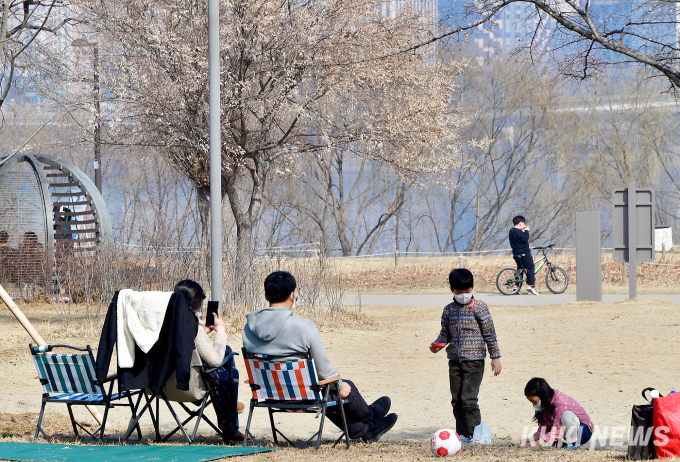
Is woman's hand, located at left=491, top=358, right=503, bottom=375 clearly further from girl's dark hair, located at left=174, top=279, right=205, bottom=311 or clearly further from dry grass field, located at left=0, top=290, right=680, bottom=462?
girl's dark hair, located at left=174, top=279, right=205, bottom=311

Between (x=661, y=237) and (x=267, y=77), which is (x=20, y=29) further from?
(x=661, y=237)

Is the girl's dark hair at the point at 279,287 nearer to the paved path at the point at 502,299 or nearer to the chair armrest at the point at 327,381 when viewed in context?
the chair armrest at the point at 327,381

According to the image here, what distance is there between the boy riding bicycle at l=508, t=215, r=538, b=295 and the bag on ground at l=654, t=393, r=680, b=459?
1522 centimetres

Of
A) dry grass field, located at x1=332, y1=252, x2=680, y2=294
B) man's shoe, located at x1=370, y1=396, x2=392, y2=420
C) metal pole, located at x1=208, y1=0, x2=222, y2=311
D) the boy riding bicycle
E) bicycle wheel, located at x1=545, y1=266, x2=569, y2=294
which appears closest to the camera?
man's shoe, located at x1=370, y1=396, x2=392, y2=420

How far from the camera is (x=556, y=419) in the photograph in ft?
19.5

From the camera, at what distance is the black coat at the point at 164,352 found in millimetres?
→ 5566

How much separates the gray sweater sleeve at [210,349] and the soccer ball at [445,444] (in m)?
1.64

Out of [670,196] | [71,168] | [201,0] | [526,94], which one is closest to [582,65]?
[201,0]

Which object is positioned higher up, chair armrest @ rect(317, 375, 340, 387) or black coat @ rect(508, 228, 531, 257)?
black coat @ rect(508, 228, 531, 257)

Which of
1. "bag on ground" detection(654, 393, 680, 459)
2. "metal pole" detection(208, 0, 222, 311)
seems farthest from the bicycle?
"bag on ground" detection(654, 393, 680, 459)

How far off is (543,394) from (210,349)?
2.41 metres

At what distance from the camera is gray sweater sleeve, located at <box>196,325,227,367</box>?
580 centimetres

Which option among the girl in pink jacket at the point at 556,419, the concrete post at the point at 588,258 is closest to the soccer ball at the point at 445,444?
the girl in pink jacket at the point at 556,419

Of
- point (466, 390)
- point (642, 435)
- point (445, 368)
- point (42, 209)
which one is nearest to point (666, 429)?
point (642, 435)
